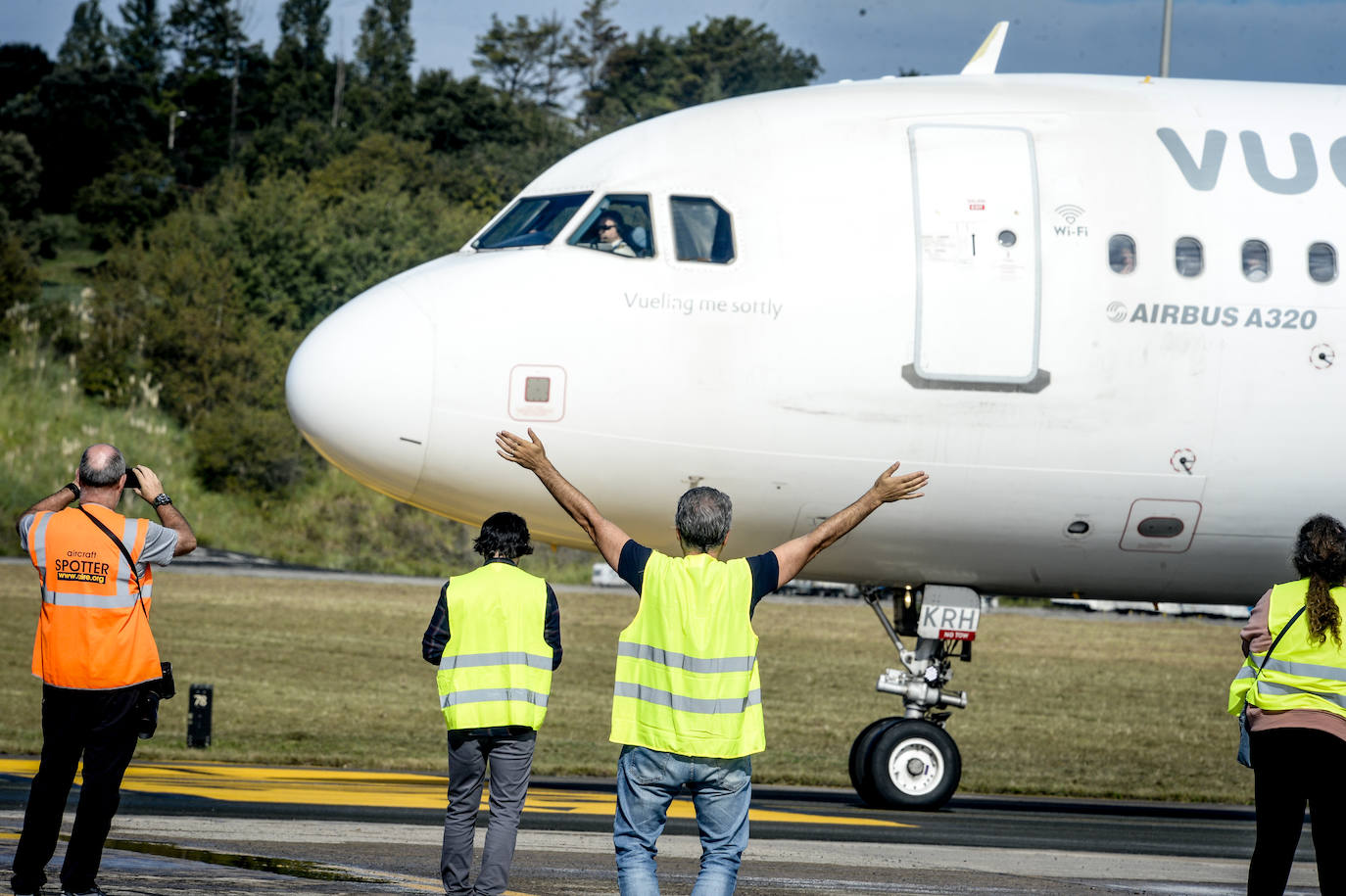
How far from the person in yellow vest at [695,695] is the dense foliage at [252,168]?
4901cm

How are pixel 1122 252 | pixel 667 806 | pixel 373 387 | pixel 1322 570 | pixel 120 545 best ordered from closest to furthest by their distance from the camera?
pixel 667 806 → pixel 1322 570 → pixel 120 545 → pixel 373 387 → pixel 1122 252

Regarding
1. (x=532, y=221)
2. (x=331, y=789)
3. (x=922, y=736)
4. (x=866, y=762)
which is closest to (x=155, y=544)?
(x=532, y=221)

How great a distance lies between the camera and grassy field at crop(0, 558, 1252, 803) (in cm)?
1905

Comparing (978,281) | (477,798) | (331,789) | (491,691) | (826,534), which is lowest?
(331,789)

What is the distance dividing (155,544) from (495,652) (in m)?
1.84

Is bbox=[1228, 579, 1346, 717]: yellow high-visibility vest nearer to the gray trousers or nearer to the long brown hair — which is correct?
the long brown hair

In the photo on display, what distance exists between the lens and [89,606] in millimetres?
7766

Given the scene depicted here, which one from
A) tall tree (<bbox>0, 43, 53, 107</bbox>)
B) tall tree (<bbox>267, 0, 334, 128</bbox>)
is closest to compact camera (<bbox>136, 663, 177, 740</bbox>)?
tall tree (<bbox>267, 0, 334, 128</bbox>)

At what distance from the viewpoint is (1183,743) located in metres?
23.7

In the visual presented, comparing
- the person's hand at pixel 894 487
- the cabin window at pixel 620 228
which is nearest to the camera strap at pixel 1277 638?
the person's hand at pixel 894 487

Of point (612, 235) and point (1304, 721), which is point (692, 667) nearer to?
point (1304, 721)

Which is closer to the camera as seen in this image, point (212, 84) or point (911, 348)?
point (911, 348)

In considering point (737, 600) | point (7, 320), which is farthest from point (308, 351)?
point (7, 320)

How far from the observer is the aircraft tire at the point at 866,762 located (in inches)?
519
